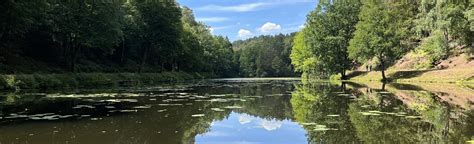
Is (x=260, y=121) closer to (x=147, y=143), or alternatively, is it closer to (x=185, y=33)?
(x=147, y=143)

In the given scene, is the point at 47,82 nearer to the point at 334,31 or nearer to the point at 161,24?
the point at 161,24

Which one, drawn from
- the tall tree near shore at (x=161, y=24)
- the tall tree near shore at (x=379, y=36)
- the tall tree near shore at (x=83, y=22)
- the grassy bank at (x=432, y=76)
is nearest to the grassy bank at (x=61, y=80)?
the tall tree near shore at (x=83, y=22)

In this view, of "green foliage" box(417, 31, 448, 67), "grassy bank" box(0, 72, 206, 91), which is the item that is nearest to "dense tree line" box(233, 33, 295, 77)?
"green foliage" box(417, 31, 448, 67)

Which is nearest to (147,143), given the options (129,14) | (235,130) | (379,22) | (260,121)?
(235,130)

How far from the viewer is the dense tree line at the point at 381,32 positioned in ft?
137

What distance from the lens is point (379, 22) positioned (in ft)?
170

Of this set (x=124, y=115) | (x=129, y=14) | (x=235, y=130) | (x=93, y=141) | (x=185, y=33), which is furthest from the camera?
(x=185, y=33)

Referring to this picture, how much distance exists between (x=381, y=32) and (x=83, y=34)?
32636 millimetres

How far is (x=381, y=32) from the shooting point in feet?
169

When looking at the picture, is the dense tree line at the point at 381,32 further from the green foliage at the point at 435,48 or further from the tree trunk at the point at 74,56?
the tree trunk at the point at 74,56

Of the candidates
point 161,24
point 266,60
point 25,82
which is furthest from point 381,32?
point 266,60

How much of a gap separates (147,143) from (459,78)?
3839 centimetres

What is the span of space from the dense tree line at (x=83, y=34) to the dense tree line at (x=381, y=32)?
2178cm

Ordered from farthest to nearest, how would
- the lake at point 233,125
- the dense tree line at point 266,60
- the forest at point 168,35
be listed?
the dense tree line at point 266,60 < the forest at point 168,35 < the lake at point 233,125
